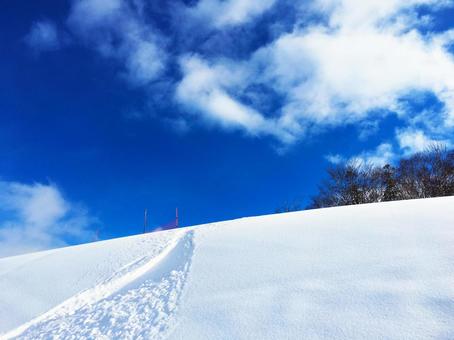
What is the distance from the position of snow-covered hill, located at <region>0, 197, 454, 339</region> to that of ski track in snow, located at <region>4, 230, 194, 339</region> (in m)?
0.02

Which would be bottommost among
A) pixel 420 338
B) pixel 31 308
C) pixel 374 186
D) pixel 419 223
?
pixel 420 338

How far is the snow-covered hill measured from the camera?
3.10m

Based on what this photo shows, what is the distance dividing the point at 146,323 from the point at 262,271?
1.66 meters

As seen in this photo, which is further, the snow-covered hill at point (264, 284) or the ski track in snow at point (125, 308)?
the ski track in snow at point (125, 308)

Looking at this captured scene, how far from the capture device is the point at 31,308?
17.2ft

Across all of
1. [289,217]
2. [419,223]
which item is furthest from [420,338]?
[289,217]

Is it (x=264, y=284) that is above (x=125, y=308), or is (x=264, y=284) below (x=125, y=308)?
above

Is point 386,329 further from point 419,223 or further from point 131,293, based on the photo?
point 131,293

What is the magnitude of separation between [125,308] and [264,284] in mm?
1955

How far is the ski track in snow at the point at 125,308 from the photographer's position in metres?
3.94

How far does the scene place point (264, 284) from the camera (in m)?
4.15

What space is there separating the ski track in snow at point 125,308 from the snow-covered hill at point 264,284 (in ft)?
0.07

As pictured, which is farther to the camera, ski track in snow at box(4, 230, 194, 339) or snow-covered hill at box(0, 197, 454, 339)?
ski track in snow at box(4, 230, 194, 339)

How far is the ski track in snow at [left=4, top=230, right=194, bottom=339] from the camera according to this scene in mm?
3939
